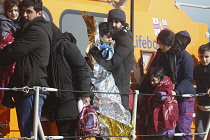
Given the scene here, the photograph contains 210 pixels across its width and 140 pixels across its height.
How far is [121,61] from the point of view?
5.16 meters

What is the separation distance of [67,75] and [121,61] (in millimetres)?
803

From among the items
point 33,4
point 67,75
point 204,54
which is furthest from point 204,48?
point 33,4

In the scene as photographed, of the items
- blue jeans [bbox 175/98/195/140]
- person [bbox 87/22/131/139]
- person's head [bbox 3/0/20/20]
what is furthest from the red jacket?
person's head [bbox 3/0/20/20]

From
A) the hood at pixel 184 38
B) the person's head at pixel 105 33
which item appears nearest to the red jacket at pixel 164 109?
the hood at pixel 184 38

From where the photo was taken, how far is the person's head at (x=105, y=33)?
5074mm

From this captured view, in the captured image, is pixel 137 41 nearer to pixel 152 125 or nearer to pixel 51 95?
pixel 152 125

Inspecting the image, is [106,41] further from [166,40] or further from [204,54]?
[204,54]

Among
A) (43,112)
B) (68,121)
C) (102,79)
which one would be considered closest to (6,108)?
(43,112)

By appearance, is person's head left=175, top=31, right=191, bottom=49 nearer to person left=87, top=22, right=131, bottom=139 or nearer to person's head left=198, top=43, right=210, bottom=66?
person's head left=198, top=43, right=210, bottom=66

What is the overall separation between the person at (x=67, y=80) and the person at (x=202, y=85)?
2.21 metres

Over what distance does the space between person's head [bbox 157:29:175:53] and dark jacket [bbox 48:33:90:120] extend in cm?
151

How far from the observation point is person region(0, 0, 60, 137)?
4332 millimetres

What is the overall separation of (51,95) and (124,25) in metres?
1.35

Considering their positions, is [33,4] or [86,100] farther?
[86,100]
